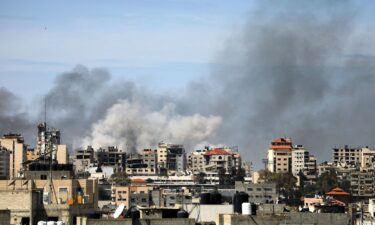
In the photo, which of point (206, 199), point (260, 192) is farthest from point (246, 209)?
point (260, 192)

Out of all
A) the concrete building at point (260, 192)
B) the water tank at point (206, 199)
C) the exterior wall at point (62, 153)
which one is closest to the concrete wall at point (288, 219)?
the water tank at point (206, 199)

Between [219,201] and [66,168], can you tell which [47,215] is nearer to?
[219,201]

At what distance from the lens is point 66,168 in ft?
339

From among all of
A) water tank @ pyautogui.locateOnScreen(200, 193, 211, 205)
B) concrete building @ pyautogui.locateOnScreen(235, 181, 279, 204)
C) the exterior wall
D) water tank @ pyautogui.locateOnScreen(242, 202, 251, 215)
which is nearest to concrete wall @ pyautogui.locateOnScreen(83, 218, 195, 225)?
water tank @ pyautogui.locateOnScreen(242, 202, 251, 215)

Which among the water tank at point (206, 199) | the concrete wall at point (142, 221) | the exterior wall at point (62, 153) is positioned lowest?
the concrete wall at point (142, 221)

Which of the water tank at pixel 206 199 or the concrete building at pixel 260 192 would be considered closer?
the water tank at pixel 206 199

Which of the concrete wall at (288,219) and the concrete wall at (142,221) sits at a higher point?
the concrete wall at (288,219)

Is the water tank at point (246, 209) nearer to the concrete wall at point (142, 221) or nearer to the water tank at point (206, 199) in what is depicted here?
the concrete wall at point (142, 221)

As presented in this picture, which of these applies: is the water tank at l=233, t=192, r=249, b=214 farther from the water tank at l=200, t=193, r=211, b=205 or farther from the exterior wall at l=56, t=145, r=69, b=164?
the exterior wall at l=56, t=145, r=69, b=164

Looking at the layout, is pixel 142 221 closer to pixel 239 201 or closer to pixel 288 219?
pixel 288 219

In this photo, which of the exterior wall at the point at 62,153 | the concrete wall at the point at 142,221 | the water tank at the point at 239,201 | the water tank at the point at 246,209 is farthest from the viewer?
the exterior wall at the point at 62,153

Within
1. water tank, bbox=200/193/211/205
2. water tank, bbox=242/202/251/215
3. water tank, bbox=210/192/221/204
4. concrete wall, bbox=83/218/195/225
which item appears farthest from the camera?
water tank, bbox=210/192/221/204

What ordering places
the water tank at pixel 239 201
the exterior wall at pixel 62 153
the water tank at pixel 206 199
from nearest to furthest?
1. the water tank at pixel 239 201
2. the water tank at pixel 206 199
3. the exterior wall at pixel 62 153

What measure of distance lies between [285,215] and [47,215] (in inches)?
307
